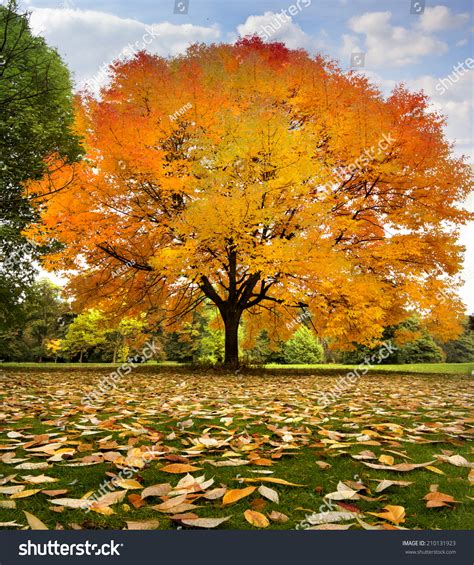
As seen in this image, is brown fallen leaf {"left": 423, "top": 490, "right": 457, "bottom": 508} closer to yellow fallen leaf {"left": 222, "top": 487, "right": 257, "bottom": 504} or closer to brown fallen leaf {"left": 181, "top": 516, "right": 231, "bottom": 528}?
yellow fallen leaf {"left": 222, "top": 487, "right": 257, "bottom": 504}

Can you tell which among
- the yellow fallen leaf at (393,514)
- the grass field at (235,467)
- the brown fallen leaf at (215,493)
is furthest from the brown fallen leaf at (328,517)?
the brown fallen leaf at (215,493)

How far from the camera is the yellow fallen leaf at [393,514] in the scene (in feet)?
5.98

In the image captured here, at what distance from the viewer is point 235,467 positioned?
2541 mm

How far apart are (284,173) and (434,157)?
4.88 meters

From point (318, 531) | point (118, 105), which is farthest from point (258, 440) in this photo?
point (118, 105)

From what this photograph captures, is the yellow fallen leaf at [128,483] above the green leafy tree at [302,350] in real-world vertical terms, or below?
above

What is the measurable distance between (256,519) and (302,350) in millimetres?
34450

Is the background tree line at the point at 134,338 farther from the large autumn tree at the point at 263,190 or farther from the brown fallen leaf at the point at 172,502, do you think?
the brown fallen leaf at the point at 172,502

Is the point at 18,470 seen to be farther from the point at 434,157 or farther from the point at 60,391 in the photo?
the point at 434,157

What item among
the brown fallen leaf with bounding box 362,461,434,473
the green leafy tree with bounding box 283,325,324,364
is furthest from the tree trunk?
the green leafy tree with bounding box 283,325,324,364

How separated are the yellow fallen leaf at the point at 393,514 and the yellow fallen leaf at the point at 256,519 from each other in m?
0.50

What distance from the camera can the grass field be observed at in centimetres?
188

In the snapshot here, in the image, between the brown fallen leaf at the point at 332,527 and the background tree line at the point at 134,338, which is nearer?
the brown fallen leaf at the point at 332,527

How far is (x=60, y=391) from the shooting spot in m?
6.46
